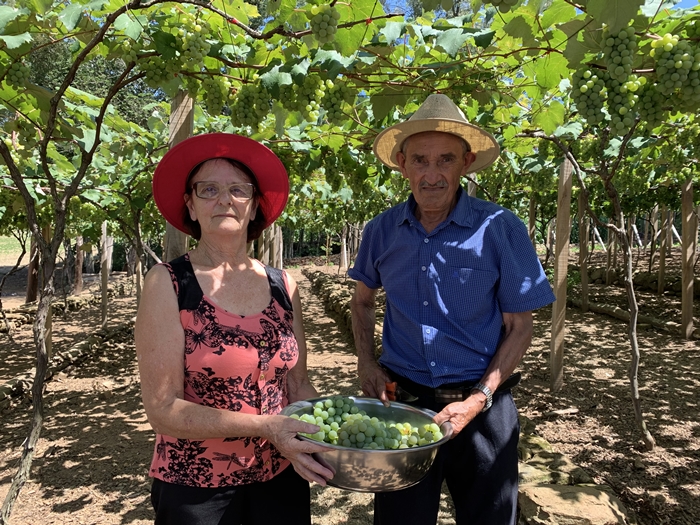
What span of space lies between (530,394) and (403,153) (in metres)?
3.93

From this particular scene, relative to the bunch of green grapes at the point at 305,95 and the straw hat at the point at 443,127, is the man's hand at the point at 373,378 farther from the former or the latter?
the bunch of green grapes at the point at 305,95

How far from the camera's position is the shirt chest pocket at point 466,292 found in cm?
193

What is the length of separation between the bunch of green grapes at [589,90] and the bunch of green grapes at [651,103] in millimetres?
126

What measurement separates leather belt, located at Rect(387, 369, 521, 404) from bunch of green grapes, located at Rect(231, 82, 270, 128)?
5.06 feet

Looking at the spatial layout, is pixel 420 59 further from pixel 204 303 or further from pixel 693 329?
pixel 693 329

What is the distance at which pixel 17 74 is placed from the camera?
240cm

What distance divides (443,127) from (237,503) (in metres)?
1.53

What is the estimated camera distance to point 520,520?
2793mm

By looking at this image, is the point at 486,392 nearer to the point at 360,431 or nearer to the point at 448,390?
the point at 448,390

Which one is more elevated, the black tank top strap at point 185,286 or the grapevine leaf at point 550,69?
the grapevine leaf at point 550,69

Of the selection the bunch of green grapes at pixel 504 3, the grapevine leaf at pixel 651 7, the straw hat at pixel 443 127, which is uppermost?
the grapevine leaf at pixel 651 7

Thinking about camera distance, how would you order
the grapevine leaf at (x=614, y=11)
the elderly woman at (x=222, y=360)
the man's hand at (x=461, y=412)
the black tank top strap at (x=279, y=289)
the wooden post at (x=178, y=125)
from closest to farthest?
the grapevine leaf at (x=614, y=11) < the elderly woman at (x=222, y=360) < the man's hand at (x=461, y=412) < the black tank top strap at (x=279, y=289) < the wooden post at (x=178, y=125)

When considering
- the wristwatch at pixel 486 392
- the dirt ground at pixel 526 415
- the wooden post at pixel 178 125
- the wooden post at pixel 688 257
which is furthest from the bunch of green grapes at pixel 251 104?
the wooden post at pixel 688 257

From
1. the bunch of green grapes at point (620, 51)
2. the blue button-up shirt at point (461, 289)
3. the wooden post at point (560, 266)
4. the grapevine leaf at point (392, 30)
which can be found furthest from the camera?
the wooden post at point (560, 266)
